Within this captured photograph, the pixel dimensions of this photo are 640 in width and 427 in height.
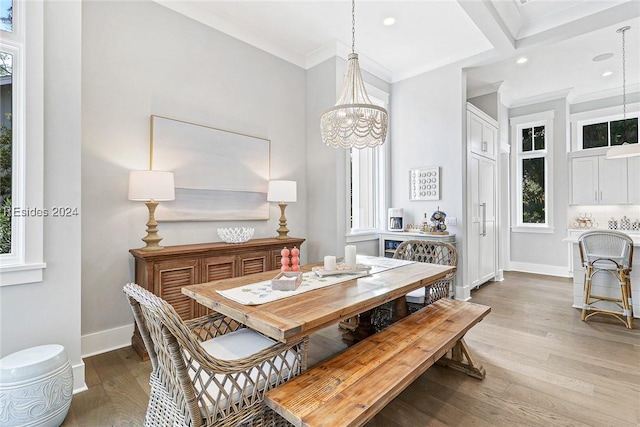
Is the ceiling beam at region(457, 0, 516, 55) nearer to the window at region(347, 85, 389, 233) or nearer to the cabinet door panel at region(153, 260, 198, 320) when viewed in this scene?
the window at region(347, 85, 389, 233)

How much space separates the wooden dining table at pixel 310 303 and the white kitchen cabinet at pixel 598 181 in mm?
4863

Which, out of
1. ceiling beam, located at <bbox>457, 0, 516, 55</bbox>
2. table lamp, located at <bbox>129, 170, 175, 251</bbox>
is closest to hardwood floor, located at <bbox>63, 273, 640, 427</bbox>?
table lamp, located at <bbox>129, 170, 175, 251</bbox>

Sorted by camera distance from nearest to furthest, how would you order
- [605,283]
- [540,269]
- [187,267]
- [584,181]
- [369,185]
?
[187,267] → [605,283] → [369,185] → [584,181] → [540,269]

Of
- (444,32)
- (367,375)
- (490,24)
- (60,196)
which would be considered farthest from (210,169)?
(490,24)

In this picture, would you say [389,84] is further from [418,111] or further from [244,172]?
[244,172]

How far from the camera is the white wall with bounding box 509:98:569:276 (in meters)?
5.54

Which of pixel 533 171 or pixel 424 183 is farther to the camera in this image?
pixel 533 171

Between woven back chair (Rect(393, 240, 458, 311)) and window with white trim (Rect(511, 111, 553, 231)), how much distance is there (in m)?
3.89

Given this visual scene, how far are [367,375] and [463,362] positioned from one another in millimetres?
1292

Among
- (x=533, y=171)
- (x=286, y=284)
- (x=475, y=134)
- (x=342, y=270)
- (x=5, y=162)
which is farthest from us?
(x=533, y=171)

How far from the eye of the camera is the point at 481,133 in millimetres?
4668

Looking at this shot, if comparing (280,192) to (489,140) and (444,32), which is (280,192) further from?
(489,140)

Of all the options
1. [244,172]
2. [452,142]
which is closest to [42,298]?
[244,172]

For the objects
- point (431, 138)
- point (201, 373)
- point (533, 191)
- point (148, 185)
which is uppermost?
point (431, 138)
